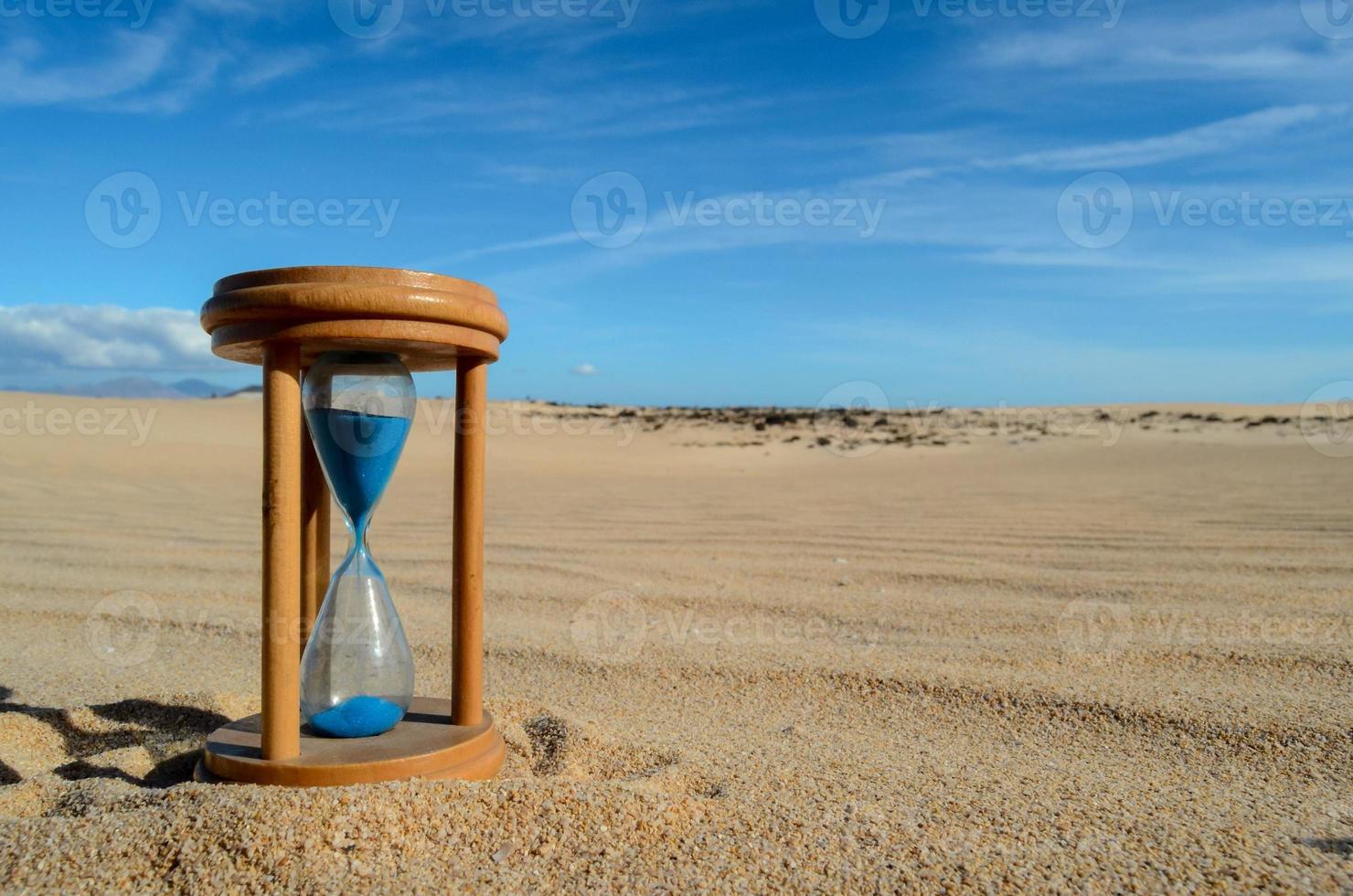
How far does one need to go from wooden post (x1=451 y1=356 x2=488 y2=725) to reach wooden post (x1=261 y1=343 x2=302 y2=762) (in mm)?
362

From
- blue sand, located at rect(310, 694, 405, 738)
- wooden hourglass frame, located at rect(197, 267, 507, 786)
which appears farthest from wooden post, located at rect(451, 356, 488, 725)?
blue sand, located at rect(310, 694, 405, 738)

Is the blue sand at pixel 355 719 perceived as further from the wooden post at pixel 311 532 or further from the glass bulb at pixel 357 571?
the wooden post at pixel 311 532

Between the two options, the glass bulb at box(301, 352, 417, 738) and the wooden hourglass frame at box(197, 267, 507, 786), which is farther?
the glass bulb at box(301, 352, 417, 738)

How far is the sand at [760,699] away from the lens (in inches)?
64.6

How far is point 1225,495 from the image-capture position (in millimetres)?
8211

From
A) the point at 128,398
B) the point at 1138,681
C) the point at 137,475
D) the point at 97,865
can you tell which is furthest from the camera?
the point at 128,398

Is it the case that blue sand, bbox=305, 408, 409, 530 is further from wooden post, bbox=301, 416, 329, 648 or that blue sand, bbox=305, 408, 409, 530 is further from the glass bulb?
wooden post, bbox=301, 416, 329, 648

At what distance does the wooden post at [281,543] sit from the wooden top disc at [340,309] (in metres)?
0.07

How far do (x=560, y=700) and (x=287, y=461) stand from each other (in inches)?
54.4

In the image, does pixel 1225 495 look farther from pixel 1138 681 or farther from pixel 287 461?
pixel 287 461

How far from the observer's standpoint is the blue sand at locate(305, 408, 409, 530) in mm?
2008

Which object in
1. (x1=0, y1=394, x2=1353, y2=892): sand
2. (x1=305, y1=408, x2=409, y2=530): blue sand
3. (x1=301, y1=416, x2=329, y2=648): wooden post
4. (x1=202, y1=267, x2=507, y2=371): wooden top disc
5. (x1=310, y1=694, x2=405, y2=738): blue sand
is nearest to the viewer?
(x1=0, y1=394, x2=1353, y2=892): sand

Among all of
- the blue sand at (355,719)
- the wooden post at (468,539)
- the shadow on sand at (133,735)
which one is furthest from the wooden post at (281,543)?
the shadow on sand at (133,735)

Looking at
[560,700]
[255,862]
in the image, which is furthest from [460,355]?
[560,700]
